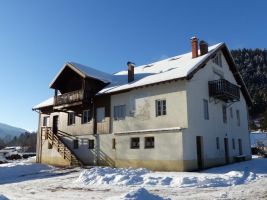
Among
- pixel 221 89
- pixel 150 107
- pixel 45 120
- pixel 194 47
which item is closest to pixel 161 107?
pixel 150 107

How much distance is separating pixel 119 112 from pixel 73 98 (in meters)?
4.84

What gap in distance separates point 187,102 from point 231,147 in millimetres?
9331

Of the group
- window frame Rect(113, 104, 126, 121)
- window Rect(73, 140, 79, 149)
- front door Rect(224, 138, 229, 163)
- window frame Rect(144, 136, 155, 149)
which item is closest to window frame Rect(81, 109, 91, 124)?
window Rect(73, 140, 79, 149)

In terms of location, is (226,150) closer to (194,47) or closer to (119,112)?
(194,47)

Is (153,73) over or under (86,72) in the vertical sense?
under

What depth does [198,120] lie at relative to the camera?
73.7 feet

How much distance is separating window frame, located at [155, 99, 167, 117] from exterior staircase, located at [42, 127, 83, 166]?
29.4 feet

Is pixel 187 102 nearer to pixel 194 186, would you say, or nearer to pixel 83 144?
pixel 194 186

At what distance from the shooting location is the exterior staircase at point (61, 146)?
27.4m

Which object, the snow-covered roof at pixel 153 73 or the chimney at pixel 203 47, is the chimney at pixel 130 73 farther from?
the chimney at pixel 203 47

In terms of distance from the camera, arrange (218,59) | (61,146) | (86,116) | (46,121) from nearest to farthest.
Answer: (218,59), (86,116), (61,146), (46,121)

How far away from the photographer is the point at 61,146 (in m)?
29.2

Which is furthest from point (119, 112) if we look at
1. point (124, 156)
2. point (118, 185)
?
point (118, 185)

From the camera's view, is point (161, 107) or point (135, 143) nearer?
point (161, 107)
